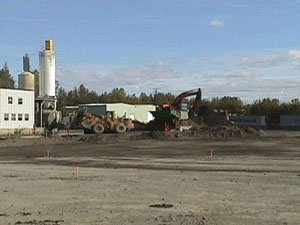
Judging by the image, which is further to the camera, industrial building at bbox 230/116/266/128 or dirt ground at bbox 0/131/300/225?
industrial building at bbox 230/116/266/128

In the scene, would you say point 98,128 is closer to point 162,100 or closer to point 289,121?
point 289,121

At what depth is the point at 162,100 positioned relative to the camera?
177 metres

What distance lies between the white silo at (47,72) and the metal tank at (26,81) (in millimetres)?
7327

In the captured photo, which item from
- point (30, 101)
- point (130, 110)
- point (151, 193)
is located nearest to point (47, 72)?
point (30, 101)

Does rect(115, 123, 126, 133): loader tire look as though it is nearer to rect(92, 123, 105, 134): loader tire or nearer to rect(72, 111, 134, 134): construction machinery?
rect(72, 111, 134, 134): construction machinery

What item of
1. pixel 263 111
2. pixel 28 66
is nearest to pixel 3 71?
pixel 28 66

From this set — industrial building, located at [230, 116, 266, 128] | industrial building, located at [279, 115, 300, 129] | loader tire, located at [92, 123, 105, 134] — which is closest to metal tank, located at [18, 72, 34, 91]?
loader tire, located at [92, 123, 105, 134]

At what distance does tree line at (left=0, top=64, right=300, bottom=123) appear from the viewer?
13931cm

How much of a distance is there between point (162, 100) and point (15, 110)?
9678 cm

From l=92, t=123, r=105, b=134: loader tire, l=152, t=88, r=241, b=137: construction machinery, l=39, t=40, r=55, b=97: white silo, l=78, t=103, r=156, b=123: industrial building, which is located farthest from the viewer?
l=78, t=103, r=156, b=123: industrial building

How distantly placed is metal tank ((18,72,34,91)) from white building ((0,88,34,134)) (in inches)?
652

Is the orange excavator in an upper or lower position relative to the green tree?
lower

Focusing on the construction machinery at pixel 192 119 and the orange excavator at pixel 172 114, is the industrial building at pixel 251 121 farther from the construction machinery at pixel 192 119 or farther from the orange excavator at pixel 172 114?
the orange excavator at pixel 172 114

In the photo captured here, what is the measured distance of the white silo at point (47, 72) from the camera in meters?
93.9
